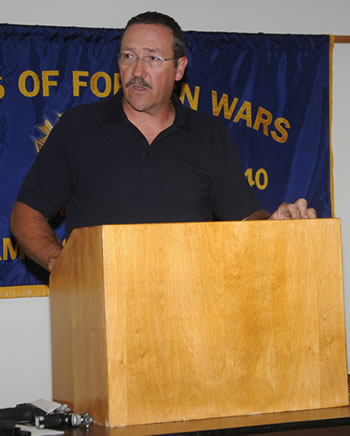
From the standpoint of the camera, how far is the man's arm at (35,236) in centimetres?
181

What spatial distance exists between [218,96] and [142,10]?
0.50 m

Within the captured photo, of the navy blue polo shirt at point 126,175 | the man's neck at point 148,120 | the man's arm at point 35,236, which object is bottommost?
the man's arm at point 35,236

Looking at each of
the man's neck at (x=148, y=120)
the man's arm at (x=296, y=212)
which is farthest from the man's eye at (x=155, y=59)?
the man's arm at (x=296, y=212)

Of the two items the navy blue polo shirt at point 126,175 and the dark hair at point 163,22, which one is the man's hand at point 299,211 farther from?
the dark hair at point 163,22

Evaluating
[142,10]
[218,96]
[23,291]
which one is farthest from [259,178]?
[23,291]

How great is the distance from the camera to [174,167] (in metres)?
2.16

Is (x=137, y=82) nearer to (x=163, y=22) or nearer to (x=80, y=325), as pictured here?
(x=163, y=22)

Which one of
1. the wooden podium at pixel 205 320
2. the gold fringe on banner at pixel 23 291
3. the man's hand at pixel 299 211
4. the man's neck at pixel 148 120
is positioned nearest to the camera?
the wooden podium at pixel 205 320

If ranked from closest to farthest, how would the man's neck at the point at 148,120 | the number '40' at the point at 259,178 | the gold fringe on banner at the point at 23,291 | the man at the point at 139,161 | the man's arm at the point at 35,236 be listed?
1. the man's arm at the point at 35,236
2. the man at the point at 139,161
3. the man's neck at the point at 148,120
4. the gold fringe on banner at the point at 23,291
5. the number '40' at the point at 259,178

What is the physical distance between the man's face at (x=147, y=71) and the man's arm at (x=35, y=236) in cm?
45

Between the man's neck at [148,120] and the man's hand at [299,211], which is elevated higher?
the man's neck at [148,120]

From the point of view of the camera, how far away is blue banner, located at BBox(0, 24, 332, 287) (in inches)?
118

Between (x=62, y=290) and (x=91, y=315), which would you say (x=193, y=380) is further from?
(x=62, y=290)

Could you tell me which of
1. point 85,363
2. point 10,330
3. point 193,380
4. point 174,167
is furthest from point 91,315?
point 10,330
